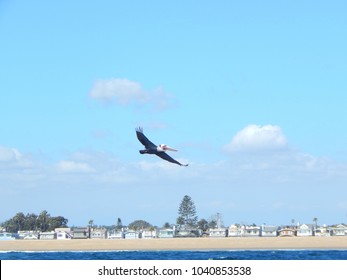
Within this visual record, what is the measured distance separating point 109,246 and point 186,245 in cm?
1433

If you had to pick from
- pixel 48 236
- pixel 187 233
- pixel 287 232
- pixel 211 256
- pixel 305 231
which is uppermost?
pixel 305 231

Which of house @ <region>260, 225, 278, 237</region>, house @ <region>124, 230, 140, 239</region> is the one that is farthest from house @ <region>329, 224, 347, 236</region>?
house @ <region>124, 230, 140, 239</region>

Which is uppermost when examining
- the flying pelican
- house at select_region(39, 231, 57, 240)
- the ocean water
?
house at select_region(39, 231, 57, 240)

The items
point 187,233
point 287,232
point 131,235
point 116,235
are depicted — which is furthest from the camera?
point 187,233

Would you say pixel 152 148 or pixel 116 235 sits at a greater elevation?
pixel 116 235

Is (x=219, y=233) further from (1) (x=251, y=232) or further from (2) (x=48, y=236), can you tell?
(2) (x=48, y=236)

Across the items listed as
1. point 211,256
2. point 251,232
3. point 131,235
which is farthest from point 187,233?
point 211,256

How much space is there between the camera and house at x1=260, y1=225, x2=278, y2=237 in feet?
626

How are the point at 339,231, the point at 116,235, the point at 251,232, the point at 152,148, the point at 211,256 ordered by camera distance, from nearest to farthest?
the point at 152,148
the point at 211,256
the point at 339,231
the point at 116,235
the point at 251,232

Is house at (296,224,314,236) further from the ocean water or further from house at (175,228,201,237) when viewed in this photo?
the ocean water

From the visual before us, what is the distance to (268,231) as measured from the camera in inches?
7638

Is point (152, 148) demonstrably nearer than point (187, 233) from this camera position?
Yes
